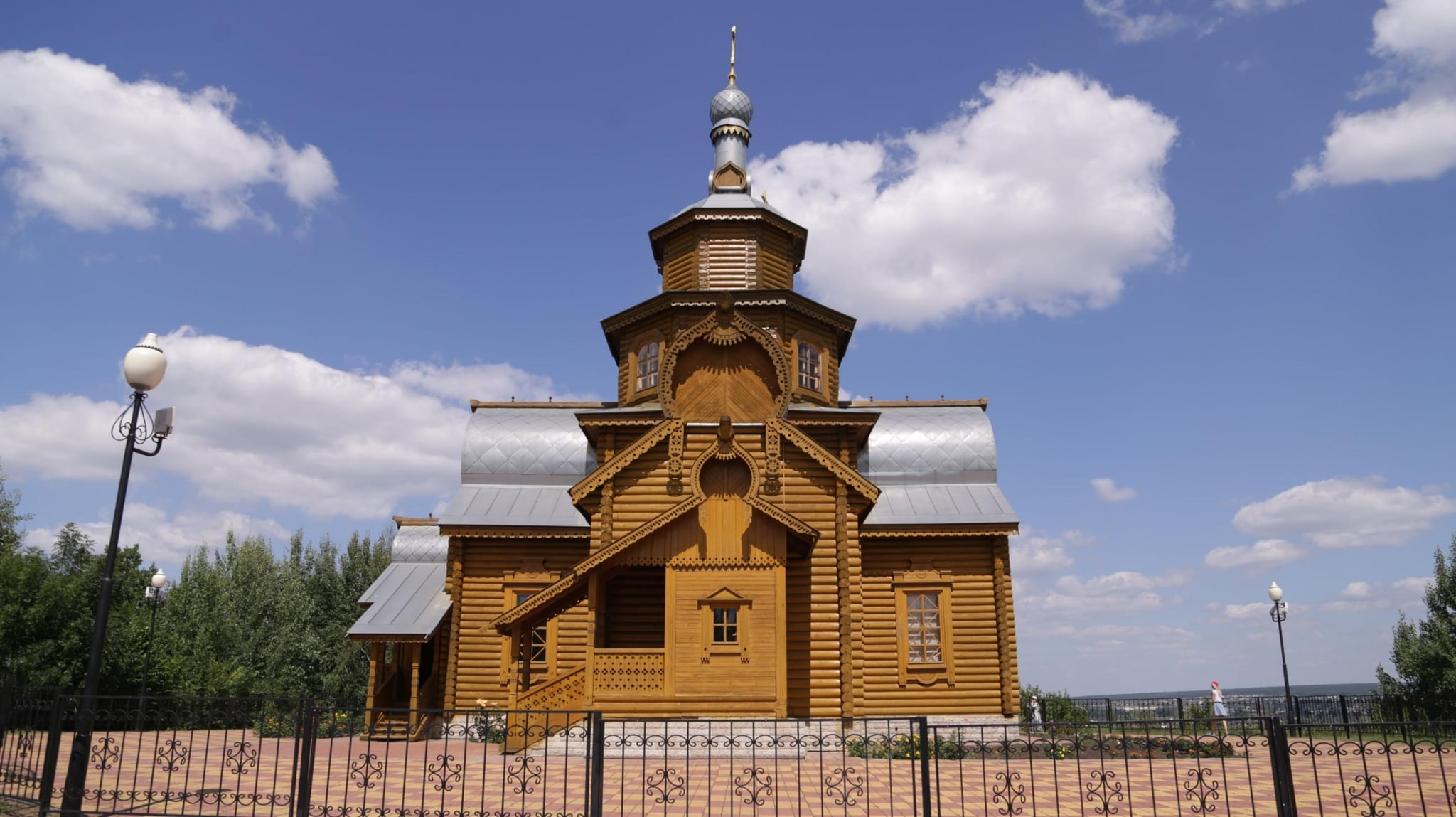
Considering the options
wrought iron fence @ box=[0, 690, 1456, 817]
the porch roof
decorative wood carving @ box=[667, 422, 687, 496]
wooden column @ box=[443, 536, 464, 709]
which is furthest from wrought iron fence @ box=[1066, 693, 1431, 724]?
the porch roof

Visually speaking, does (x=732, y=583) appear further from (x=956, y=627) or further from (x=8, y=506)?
(x=8, y=506)

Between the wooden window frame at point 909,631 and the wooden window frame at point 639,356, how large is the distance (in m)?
7.82

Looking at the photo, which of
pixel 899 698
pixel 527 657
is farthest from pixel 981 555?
pixel 527 657

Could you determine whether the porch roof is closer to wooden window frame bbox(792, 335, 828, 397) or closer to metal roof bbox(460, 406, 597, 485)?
metal roof bbox(460, 406, 597, 485)

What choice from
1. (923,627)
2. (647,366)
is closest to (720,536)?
(923,627)

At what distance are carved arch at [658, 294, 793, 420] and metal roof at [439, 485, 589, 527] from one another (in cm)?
428

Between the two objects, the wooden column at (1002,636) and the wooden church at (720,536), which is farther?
the wooden column at (1002,636)

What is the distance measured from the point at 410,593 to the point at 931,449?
1392cm

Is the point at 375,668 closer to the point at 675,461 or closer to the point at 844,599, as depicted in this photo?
the point at 675,461

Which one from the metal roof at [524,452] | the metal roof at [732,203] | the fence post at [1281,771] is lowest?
the fence post at [1281,771]

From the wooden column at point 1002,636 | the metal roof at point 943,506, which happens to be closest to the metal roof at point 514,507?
the metal roof at point 943,506

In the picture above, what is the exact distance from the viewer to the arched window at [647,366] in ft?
77.9

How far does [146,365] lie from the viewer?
9.58 metres

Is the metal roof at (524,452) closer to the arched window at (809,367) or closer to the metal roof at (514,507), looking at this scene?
the metal roof at (514,507)
